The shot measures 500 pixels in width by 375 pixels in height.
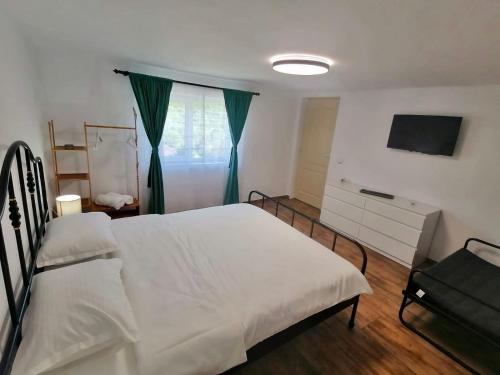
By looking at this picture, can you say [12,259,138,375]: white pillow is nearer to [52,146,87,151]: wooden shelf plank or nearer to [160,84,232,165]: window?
[52,146,87,151]: wooden shelf plank

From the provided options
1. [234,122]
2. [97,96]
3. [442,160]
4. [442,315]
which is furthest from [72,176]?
[442,160]

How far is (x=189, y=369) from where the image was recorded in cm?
112

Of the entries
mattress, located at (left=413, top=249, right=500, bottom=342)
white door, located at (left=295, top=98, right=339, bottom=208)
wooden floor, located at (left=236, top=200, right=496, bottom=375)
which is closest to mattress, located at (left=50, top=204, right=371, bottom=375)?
wooden floor, located at (left=236, top=200, right=496, bottom=375)

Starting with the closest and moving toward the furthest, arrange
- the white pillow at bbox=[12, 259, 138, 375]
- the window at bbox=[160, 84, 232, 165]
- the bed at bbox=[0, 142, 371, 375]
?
the white pillow at bbox=[12, 259, 138, 375] → the bed at bbox=[0, 142, 371, 375] → the window at bbox=[160, 84, 232, 165]

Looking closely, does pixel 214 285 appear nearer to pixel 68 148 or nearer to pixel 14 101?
pixel 14 101

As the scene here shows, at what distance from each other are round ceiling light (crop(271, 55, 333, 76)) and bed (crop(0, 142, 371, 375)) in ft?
4.94

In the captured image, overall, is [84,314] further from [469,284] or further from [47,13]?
[469,284]

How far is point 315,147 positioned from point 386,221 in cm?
205

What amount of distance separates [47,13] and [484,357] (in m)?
4.04

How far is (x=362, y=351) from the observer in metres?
1.83

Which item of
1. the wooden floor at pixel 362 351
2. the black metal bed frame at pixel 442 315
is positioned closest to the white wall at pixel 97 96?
the wooden floor at pixel 362 351

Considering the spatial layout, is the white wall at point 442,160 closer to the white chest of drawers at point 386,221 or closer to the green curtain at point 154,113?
the white chest of drawers at point 386,221

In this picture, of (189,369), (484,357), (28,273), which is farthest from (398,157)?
(28,273)

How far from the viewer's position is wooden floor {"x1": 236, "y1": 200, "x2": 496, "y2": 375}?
1695 millimetres
